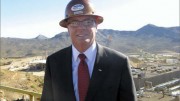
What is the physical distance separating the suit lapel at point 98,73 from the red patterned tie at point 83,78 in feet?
0.15

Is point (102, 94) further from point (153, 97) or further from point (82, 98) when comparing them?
point (153, 97)

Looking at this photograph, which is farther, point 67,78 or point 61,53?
point 61,53

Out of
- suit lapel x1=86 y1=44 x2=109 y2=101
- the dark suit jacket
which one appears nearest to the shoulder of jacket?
the dark suit jacket

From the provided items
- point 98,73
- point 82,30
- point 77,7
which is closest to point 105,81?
point 98,73

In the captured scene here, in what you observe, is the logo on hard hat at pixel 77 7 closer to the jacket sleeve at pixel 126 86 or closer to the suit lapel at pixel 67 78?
the suit lapel at pixel 67 78

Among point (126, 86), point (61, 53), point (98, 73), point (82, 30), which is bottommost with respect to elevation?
point (126, 86)

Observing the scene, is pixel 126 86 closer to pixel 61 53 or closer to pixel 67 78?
pixel 67 78

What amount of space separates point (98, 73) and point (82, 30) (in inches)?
13.7

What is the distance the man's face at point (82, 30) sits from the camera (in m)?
2.40

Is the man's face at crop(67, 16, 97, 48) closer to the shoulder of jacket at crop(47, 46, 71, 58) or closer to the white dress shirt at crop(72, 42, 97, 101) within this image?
the white dress shirt at crop(72, 42, 97, 101)

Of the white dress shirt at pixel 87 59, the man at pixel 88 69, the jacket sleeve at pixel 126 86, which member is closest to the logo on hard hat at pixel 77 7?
the man at pixel 88 69

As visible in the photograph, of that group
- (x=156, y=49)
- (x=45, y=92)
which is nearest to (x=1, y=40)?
(x=156, y=49)

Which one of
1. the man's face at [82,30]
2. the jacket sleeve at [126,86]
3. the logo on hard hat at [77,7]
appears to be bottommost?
the jacket sleeve at [126,86]

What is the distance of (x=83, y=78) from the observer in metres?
2.41
